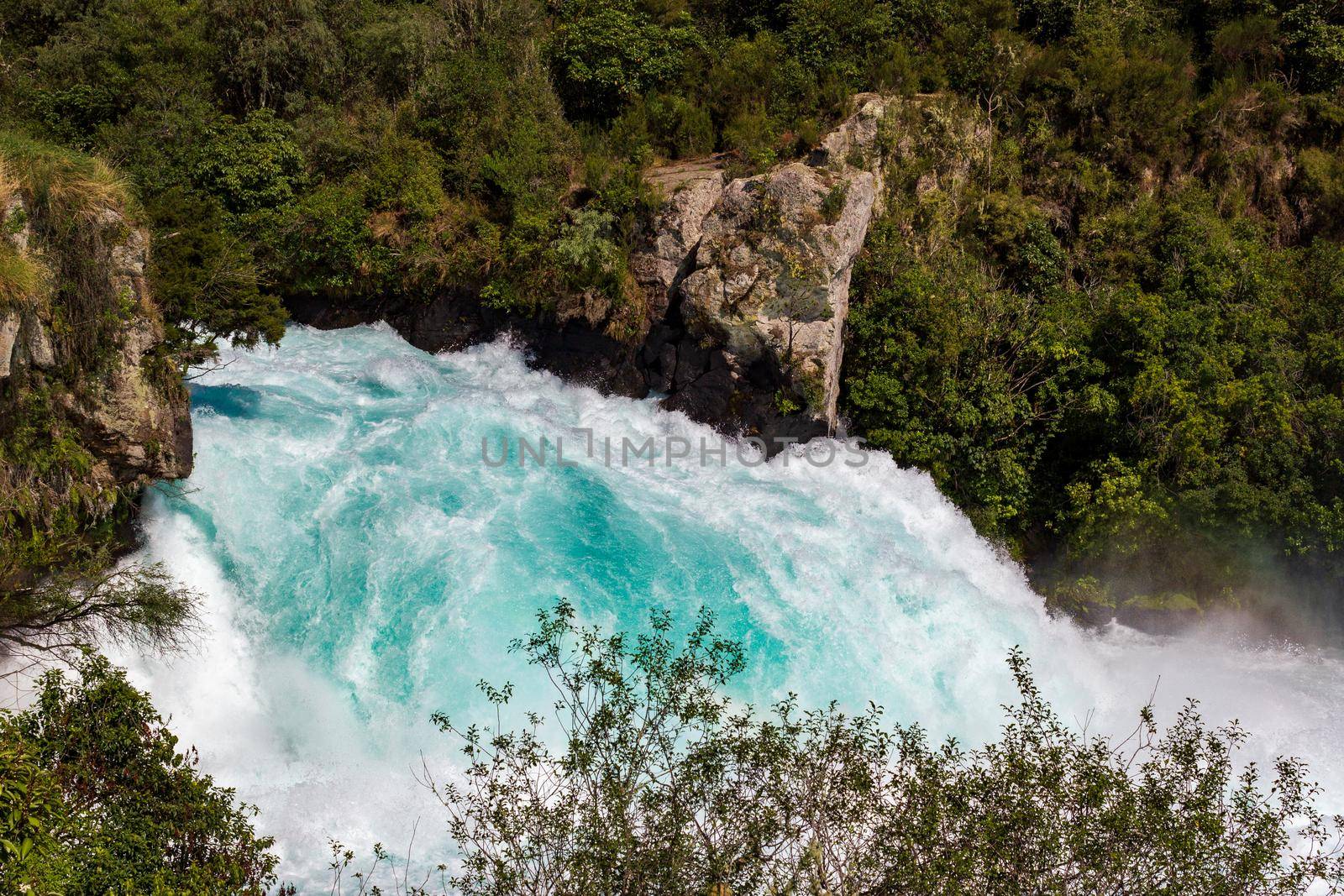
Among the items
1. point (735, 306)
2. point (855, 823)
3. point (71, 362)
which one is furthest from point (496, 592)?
point (735, 306)

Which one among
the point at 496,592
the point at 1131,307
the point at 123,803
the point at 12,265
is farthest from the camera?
the point at 1131,307

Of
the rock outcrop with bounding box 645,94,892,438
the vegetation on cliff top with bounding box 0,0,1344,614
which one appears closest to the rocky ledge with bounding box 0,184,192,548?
the vegetation on cliff top with bounding box 0,0,1344,614

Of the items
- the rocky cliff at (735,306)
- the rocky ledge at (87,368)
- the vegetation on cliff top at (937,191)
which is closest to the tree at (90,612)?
the rocky ledge at (87,368)

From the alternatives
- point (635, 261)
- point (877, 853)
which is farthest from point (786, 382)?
point (877, 853)

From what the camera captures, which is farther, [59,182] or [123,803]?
[59,182]

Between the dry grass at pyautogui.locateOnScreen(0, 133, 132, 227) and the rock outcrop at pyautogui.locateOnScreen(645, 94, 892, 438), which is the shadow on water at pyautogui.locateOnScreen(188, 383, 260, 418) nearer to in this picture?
the dry grass at pyautogui.locateOnScreen(0, 133, 132, 227)

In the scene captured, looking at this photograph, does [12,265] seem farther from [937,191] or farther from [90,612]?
[937,191]

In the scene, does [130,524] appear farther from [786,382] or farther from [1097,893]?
[1097,893]
